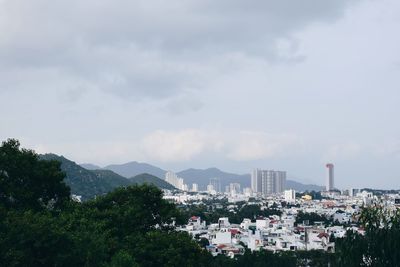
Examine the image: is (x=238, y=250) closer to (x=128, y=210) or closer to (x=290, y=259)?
(x=290, y=259)

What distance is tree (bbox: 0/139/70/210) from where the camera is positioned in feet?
67.1

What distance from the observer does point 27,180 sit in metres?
21.3

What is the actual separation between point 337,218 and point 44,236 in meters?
90.3

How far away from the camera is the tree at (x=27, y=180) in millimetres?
20461

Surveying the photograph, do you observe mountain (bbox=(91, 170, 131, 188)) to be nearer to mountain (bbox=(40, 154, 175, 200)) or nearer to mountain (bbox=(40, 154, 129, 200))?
mountain (bbox=(40, 154, 175, 200))

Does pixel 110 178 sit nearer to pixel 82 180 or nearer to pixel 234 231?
pixel 82 180

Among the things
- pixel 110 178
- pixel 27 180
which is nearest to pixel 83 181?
pixel 110 178

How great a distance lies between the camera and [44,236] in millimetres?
15930

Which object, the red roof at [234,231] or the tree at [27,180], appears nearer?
the tree at [27,180]

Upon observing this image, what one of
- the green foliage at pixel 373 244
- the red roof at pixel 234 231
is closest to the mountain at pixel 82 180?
the red roof at pixel 234 231

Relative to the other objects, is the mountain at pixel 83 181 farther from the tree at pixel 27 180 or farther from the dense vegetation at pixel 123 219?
the tree at pixel 27 180

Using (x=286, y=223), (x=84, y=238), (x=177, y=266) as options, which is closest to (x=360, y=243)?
(x=177, y=266)

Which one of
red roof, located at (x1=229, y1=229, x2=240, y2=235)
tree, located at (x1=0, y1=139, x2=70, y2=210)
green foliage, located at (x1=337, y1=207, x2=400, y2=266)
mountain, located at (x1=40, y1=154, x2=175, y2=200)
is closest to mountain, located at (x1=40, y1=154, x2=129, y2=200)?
mountain, located at (x1=40, y1=154, x2=175, y2=200)

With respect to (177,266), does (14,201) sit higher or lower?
higher
